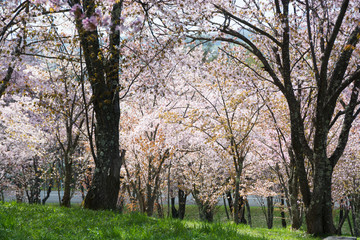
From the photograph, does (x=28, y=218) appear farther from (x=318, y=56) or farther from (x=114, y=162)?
(x=318, y=56)

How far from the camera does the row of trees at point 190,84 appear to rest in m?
7.55

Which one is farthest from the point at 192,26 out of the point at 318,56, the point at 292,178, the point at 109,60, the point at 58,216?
the point at 292,178

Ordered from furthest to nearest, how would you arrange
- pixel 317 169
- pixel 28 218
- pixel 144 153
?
pixel 144 153 < pixel 317 169 < pixel 28 218

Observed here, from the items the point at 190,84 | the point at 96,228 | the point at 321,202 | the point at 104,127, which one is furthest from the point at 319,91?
the point at 190,84

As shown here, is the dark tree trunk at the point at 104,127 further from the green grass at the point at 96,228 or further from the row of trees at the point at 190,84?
the green grass at the point at 96,228

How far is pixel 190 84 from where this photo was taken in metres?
15.1

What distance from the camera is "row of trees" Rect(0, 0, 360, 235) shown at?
24.8 ft

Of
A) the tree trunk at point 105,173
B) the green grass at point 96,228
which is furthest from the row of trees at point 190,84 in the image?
the green grass at point 96,228

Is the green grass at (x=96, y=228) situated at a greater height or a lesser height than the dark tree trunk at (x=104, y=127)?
lesser

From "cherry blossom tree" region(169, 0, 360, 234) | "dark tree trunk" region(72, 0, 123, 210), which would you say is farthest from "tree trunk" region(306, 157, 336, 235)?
"dark tree trunk" region(72, 0, 123, 210)

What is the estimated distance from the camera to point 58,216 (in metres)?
5.82

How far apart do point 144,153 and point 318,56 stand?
8.38 m

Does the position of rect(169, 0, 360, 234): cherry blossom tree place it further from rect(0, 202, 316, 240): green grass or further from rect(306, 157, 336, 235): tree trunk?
rect(0, 202, 316, 240): green grass

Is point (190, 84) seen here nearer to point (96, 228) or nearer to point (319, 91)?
→ point (319, 91)
